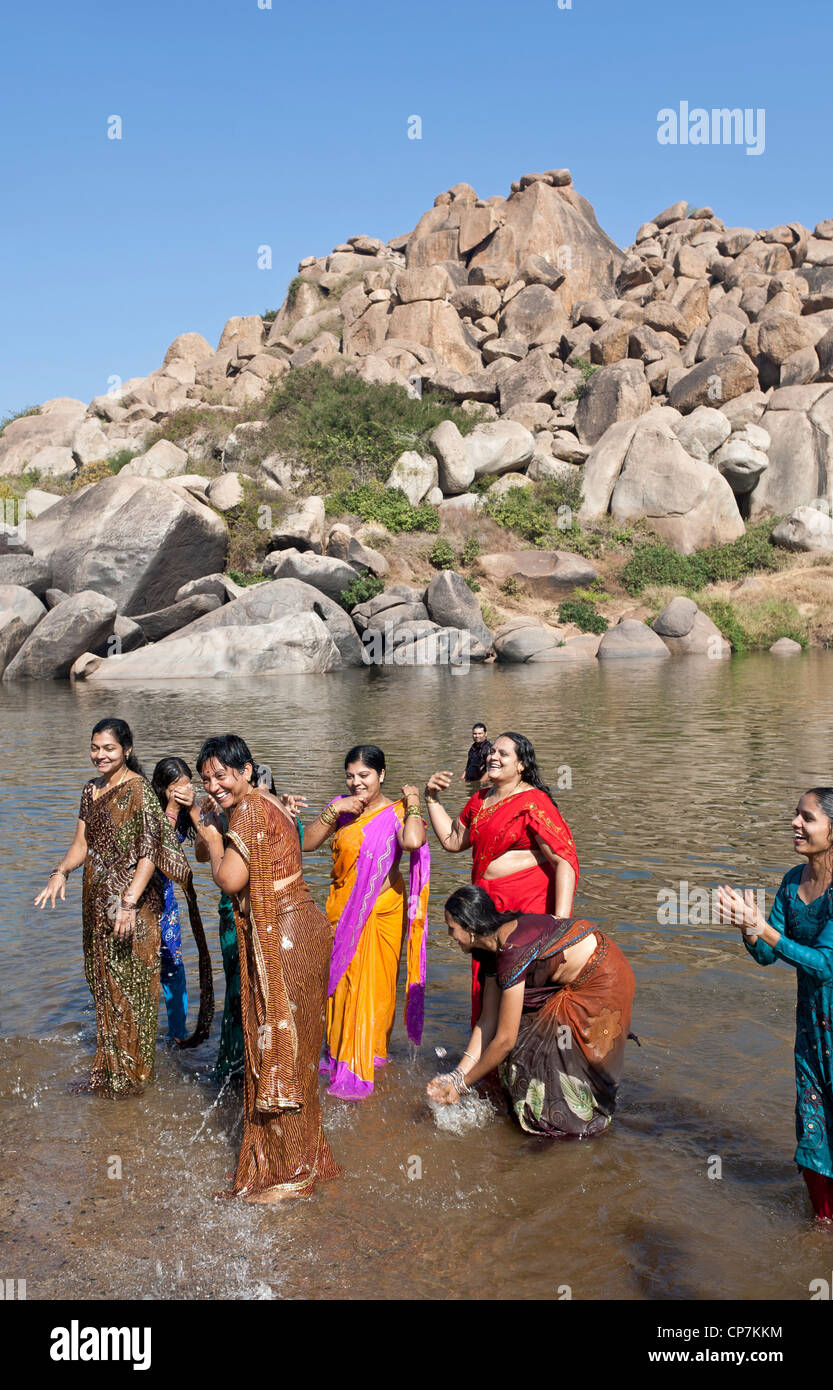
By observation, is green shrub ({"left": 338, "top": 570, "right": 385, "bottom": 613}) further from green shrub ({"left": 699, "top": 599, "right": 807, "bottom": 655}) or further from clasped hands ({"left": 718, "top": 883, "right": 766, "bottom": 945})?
clasped hands ({"left": 718, "top": 883, "right": 766, "bottom": 945})

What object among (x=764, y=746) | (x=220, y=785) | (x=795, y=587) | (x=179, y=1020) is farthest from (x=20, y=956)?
(x=795, y=587)

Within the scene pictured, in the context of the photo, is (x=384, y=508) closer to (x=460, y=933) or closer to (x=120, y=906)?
(x=120, y=906)

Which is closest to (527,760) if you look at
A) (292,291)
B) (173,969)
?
(173,969)

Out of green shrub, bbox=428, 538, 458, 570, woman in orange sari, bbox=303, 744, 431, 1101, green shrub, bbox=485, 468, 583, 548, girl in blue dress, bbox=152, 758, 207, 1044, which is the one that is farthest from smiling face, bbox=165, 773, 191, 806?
green shrub, bbox=485, 468, 583, 548

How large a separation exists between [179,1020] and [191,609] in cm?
2193

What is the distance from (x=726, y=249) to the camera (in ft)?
162

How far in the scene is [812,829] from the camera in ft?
11.5

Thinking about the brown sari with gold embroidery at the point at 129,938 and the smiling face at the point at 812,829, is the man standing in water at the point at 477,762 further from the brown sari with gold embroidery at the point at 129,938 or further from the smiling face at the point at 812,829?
the smiling face at the point at 812,829

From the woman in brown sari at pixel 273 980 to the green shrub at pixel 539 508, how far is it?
103ft

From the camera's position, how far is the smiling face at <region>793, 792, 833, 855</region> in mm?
3488

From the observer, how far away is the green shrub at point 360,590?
2878 centimetres

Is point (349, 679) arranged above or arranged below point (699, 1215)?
above
